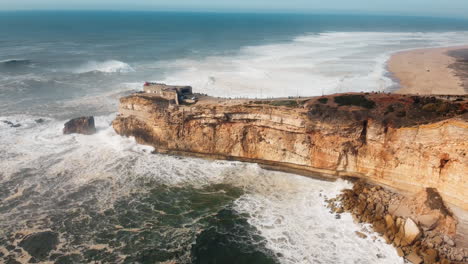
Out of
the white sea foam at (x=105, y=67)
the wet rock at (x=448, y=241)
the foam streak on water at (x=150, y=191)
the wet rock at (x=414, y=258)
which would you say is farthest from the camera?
the white sea foam at (x=105, y=67)

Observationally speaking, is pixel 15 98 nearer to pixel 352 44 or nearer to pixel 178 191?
pixel 178 191

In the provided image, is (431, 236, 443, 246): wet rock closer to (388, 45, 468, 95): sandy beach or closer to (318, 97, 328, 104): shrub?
(318, 97, 328, 104): shrub

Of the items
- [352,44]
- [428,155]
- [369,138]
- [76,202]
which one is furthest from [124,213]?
[352,44]

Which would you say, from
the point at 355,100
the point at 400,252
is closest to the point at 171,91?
the point at 355,100

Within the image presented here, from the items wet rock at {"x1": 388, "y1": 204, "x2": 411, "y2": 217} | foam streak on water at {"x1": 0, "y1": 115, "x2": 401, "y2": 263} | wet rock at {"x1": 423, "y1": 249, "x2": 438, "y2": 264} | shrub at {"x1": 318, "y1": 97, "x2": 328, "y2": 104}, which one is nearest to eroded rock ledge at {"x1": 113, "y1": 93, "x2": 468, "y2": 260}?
shrub at {"x1": 318, "y1": 97, "x2": 328, "y2": 104}

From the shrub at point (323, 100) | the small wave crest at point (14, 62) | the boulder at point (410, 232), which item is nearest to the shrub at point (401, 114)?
the shrub at point (323, 100)

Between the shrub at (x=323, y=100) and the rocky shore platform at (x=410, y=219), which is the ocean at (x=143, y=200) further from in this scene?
the shrub at (x=323, y=100)

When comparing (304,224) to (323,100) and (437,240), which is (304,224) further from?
(323,100)
